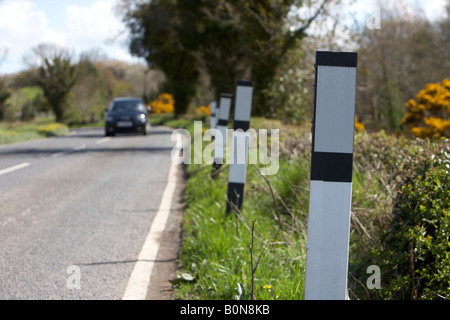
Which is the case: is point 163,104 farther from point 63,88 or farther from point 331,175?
point 331,175

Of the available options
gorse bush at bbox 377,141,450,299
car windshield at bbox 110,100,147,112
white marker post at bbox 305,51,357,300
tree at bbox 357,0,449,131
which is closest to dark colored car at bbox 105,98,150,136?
car windshield at bbox 110,100,147,112

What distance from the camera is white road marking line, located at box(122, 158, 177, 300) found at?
11.4ft

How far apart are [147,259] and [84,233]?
1077 millimetres

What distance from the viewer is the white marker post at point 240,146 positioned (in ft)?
15.8

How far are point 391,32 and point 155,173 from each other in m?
31.3

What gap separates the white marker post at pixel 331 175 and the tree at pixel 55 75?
1999 inches

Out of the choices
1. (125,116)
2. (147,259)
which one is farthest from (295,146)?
(125,116)

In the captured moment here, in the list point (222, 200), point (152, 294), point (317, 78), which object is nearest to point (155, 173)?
point (222, 200)

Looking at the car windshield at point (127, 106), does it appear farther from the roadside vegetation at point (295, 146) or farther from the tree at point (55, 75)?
the tree at point (55, 75)

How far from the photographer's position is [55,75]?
49.6 meters

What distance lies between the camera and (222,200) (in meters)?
5.56

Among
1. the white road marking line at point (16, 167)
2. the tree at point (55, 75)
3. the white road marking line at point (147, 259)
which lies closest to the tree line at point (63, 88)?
the tree at point (55, 75)

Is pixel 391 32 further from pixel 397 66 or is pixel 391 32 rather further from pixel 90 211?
pixel 90 211
